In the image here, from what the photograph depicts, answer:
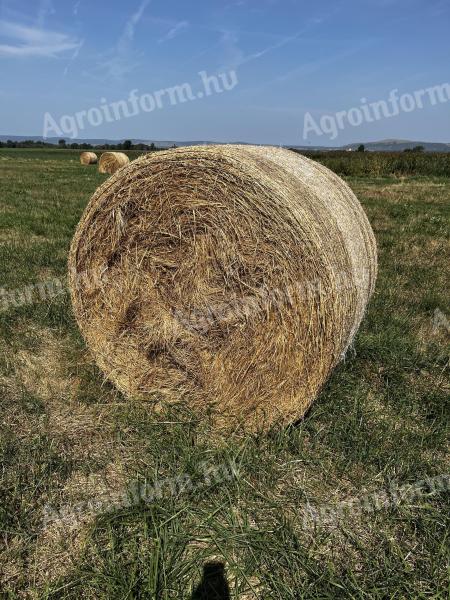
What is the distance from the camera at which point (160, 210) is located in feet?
13.7

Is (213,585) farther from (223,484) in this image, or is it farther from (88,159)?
(88,159)

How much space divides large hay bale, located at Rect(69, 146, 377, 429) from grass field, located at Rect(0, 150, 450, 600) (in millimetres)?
378

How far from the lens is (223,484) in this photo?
3.26 m

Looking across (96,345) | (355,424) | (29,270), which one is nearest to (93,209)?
(96,345)

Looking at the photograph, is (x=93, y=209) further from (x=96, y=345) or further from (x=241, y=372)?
(x=241, y=372)

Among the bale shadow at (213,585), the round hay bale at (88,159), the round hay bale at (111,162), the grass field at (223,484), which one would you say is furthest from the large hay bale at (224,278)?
the round hay bale at (88,159)

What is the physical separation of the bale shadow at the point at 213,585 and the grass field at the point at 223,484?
0.04 m

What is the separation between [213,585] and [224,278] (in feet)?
7.37

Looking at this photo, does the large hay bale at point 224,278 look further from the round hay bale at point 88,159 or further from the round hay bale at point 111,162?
the round hay bale at point 88,159

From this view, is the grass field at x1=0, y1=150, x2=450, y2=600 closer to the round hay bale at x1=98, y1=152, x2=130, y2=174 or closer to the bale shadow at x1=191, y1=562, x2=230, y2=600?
the bale shadow at x1=191, y1=562, x2=230, y2=600

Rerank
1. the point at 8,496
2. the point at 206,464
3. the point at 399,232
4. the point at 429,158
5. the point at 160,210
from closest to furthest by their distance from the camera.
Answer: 1. the point at 8,496
2. the point at 206,464
3. the point at 160,210
4. the point at 399,232
5. the point at 429,158

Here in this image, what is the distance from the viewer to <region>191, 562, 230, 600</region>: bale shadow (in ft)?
8.51

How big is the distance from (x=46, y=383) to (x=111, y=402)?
663 millimetres

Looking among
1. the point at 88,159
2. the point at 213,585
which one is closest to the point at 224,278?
the point at 213,585
